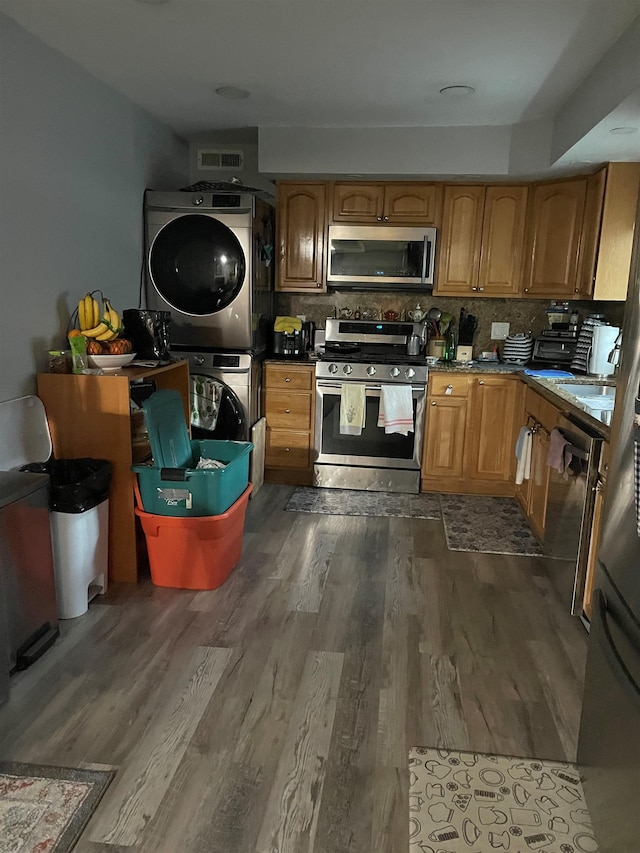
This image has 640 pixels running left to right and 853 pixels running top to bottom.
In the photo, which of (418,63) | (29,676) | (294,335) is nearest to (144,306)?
(294,335)

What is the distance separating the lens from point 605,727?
5.05ft

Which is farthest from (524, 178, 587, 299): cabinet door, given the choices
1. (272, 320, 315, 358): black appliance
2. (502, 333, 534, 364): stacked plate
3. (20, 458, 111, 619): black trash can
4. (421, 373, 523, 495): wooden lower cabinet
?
(20, 458, 111, 619): black trash can

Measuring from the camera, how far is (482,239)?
14.4 ft

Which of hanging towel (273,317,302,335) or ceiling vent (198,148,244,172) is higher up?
ceiling vent (198,148,244,172)

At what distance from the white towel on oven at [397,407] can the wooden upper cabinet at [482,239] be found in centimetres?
88

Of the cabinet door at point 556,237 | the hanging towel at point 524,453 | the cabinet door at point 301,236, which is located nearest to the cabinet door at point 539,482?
the hanging towel at point 524,453

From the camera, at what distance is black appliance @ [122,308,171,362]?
327 centimetres

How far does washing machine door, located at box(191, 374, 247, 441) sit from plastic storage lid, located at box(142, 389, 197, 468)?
824mm

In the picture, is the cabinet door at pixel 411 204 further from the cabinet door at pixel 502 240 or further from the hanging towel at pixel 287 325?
the hanging towel at pixel 287 325

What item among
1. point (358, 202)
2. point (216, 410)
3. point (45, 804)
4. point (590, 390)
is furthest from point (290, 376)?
point (45, 804)

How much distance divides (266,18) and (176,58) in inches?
26.6

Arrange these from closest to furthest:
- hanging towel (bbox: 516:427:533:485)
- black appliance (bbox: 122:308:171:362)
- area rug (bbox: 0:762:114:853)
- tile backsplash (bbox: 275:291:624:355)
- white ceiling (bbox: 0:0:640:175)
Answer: area rug (bbox: 0:762:114:853) → white ceiling (bbox: 0:0:640:175) → black appliance (bbox: 122:308:171:362) → hanging towel (bbox: 516:427:533:485) → tile backsplash (bbox: 275:291:624:355)

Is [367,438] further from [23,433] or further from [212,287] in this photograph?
[23,433]

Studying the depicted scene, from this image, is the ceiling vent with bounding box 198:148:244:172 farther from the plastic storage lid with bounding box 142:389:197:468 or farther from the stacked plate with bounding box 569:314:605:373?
the stacked plate with bounding box 569:314:605:373
